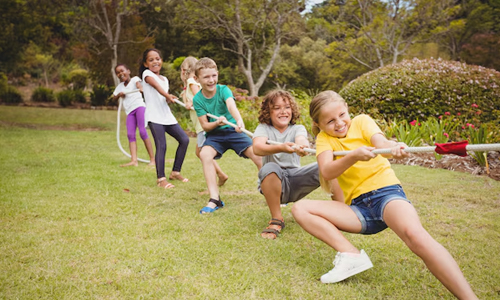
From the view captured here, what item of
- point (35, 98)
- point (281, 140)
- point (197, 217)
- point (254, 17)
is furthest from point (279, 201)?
point (35, 98)

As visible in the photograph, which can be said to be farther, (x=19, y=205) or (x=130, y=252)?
(x=19, y=205)

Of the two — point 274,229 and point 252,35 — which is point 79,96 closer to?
point 252,35

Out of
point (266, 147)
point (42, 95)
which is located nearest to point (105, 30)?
point (42, 95)

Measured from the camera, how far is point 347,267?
2295 millimetres

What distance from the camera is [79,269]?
97.7 inches

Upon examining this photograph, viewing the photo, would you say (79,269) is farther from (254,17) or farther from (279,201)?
(254,17)

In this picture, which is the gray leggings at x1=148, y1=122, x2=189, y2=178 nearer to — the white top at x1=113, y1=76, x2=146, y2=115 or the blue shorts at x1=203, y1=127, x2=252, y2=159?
the blue shorts at x1=203, y1=127, x2=252, y2=159

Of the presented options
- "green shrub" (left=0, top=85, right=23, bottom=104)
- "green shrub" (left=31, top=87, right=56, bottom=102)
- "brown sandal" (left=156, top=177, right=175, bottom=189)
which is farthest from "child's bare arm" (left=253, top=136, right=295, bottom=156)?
"green shrub" (left=31, top=87, right=56, bottom=102)

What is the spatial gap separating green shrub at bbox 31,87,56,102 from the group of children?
1901 centimetres

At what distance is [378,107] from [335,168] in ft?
18.4

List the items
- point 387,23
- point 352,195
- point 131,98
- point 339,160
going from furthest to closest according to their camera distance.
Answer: point 387,23, point 131,98, point 352,195, point 339,160

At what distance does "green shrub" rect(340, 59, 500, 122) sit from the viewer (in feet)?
23.2

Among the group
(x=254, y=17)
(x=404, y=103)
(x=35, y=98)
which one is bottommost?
(x=35, y=98)

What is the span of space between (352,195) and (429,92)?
5.44 meters
